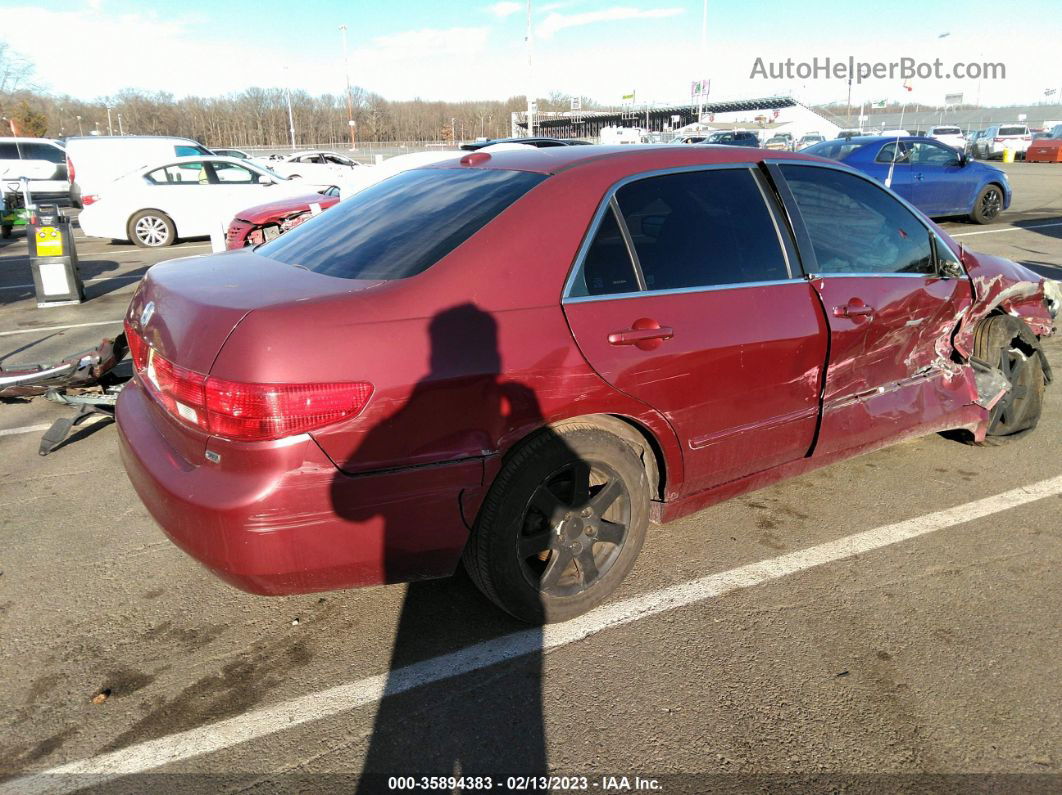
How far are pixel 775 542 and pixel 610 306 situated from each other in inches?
59.7

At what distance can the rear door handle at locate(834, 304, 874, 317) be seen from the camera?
332 cm

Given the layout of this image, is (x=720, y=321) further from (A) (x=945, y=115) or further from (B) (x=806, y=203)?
(A) (x=945, y=115)

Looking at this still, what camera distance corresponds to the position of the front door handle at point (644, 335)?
106 inches

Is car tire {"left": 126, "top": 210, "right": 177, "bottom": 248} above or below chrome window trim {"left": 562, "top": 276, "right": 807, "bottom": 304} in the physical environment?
below

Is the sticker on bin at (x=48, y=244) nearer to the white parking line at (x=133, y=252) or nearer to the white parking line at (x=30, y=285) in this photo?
the white parking line at (x=30, y=285)

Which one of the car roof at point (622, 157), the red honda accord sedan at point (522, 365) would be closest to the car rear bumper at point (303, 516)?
the red honda accord sedan at point (522, 365)

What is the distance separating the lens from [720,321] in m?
2.95

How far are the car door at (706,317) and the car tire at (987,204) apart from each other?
1403 centimetres

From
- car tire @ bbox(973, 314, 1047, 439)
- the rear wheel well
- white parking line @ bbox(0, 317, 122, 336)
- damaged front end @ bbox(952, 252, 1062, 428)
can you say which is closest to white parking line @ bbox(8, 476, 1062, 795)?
the rear wheel well

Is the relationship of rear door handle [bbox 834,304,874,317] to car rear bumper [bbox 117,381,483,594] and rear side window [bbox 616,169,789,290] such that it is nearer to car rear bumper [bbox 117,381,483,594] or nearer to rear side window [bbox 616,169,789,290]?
rear side window [bbox 616,169,789,290]

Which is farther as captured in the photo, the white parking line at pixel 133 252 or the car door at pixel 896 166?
the car door at pixel 896 166

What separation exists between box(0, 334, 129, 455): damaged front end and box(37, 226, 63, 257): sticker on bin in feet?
15.7

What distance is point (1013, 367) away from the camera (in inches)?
176

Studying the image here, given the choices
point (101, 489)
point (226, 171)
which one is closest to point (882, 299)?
point (101, 489)
